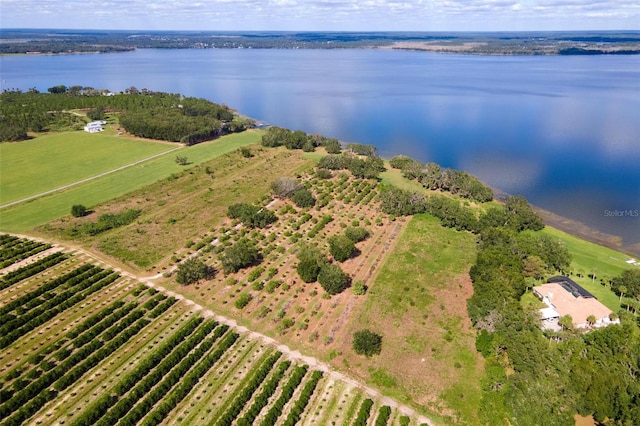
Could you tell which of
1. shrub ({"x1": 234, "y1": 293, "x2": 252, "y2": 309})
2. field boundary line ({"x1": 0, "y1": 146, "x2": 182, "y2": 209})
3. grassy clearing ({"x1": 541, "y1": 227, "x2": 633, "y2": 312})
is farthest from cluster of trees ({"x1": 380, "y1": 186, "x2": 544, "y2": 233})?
field boundary line ({"x1": 0, "y1": 146, "x2": 182, "y2": 209})

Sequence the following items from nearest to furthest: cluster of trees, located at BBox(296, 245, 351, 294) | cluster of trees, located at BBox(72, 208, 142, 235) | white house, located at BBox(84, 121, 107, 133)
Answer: cluster of trees, located at BBox(296, 245, 351, 294) < cluster of trees, located at BBox(72, 208, 142, 235) < white house, located at BBox(84, 121, 107, 133)

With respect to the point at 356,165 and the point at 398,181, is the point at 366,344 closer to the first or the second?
the point at 398,181

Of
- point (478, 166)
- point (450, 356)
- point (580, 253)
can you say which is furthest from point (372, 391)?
point (478, 166)

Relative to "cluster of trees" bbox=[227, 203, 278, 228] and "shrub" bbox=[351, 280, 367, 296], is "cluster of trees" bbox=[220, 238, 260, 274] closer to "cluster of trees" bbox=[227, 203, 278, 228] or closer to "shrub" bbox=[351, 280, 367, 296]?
"cluster of trees" bbox=[227, 203, 278, 228]

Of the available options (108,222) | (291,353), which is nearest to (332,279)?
(291,353)

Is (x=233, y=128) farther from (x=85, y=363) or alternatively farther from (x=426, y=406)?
(x=426, y=406)
